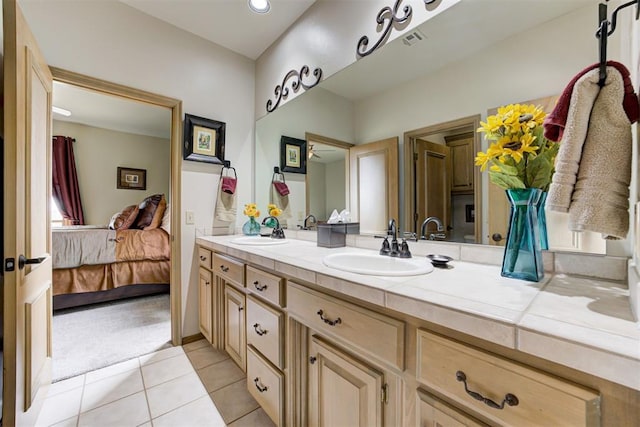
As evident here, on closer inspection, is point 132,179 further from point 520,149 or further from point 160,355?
point 520,149

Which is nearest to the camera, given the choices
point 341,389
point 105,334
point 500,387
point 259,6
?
point 500,387

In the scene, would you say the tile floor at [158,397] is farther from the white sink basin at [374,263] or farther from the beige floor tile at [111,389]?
the white sink basin at [374,263]

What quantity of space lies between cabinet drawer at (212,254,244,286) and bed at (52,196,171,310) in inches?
60.5

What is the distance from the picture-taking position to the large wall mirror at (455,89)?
0.94m

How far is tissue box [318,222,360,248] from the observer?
5.28 feet

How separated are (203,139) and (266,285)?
5.08ft

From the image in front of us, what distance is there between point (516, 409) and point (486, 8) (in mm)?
1389

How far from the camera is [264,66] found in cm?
246

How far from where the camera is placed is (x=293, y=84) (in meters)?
2.11

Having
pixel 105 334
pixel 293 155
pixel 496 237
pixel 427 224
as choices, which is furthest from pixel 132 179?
pixel 496 237

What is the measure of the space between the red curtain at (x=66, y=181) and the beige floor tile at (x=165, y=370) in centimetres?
397

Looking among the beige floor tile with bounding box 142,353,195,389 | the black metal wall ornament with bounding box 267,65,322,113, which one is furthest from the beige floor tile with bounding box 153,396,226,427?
the black metal wall ornament with bounding box 267,65,322,113

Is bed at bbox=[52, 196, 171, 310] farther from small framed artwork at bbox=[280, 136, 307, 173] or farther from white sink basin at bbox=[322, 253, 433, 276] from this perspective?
white sink basin at bbox=[322, 253, 433, 276]

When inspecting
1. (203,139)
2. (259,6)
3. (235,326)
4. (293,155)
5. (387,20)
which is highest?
(259,6)
